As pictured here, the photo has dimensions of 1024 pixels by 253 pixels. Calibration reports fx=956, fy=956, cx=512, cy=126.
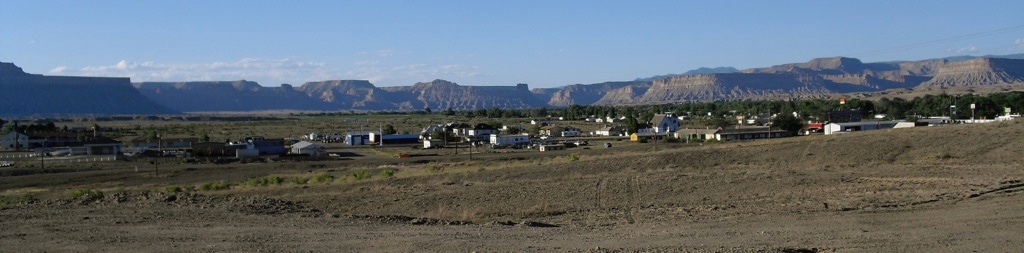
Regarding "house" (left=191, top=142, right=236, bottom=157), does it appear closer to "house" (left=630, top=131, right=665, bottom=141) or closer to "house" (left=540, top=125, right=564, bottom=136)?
"house" (left=630, top=131, right=665, bottom=141)

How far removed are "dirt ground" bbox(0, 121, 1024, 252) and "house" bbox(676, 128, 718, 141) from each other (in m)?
36.0

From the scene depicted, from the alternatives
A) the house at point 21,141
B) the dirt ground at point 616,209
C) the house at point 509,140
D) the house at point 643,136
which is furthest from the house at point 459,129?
the dirt ground at point 616,209

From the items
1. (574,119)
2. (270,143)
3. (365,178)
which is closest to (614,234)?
(365,178)

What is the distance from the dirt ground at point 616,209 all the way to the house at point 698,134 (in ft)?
118

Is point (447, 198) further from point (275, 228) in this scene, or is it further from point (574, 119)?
point (574, 119)

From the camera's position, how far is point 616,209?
2372 centimetres

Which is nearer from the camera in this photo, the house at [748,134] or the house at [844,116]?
the house at [748,134]

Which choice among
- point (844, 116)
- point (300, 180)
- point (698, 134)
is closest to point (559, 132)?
point (698, 134)

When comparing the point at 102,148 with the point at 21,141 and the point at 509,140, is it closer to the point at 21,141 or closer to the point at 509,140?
the point at 21,141

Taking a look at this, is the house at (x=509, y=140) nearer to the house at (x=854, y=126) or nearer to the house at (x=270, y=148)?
the house at (x=270, y=148)

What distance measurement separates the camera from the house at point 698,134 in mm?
79050

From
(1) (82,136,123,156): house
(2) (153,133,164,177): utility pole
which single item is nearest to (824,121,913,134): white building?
(2) (153,133,164,177): utility pole

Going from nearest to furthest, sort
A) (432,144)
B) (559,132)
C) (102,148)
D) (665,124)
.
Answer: (102,148) → (432,144) → (665,124) → (559,132)

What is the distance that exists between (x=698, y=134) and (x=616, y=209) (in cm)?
5931
